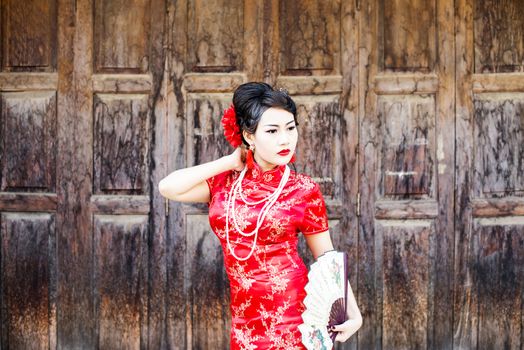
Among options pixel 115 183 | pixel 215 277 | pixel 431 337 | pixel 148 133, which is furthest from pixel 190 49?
pixel 431 337

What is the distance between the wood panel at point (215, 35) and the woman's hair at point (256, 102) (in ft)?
5.42

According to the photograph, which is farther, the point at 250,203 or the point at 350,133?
the point at 350,133

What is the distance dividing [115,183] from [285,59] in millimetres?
1315

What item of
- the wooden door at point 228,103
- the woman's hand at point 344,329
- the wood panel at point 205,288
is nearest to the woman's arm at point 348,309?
the woman's hand at point 344,329

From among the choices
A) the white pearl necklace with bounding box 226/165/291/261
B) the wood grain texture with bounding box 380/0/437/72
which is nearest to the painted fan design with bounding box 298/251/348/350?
the white pearl necklace with bounding box 226/165/291/261

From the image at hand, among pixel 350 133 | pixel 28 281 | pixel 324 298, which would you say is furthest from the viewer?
pixel 28 281

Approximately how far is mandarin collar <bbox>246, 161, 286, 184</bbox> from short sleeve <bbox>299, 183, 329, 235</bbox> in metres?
0.15

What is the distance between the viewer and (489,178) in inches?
180

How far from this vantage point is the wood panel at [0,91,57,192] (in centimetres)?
459

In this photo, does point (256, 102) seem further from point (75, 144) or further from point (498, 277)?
point (498, 277)

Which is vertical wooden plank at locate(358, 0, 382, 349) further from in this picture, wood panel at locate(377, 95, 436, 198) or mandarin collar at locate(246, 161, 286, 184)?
mandarin collar at locate(246, 161, 286, 184)

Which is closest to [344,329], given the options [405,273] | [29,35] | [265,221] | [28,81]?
[265,221]

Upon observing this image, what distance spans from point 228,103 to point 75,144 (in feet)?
3.27

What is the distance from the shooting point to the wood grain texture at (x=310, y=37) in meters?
4.51
